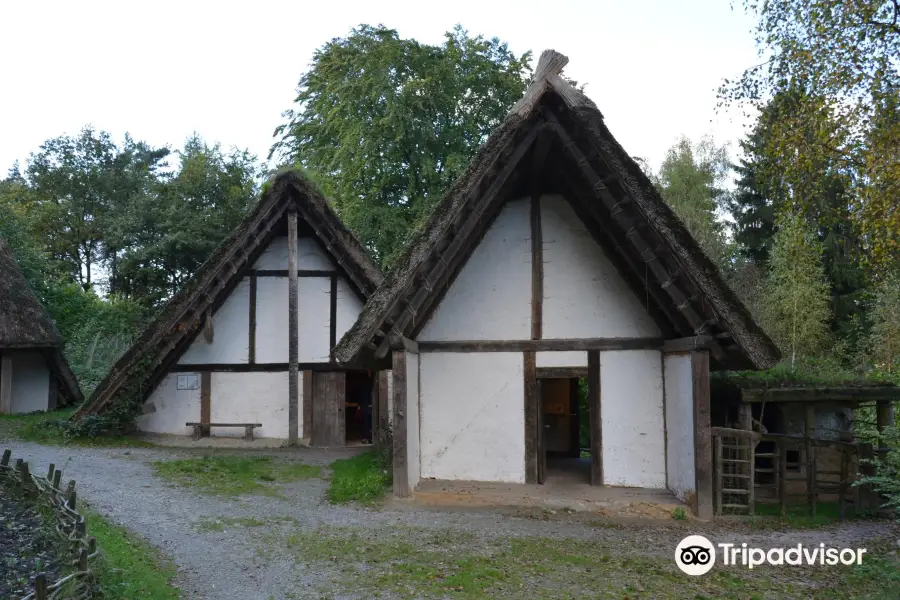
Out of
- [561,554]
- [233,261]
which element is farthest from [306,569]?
[233,261]

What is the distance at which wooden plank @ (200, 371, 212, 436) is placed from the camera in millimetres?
14516

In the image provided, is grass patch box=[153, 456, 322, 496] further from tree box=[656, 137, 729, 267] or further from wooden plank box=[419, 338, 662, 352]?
tree box=[656, 137, 729, 267]

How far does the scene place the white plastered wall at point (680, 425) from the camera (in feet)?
27.1

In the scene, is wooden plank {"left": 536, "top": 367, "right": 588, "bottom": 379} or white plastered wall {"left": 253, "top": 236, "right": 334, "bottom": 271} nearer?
wooden plank {"left": 536, "top": 367, "right": 588, "bottom": 379}

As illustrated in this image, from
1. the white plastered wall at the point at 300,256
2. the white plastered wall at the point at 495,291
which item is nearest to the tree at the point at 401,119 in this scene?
the white plastered wall at the point at 300,256

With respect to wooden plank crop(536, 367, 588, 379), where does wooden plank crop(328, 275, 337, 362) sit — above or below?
above

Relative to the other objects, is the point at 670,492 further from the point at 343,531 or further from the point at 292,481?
the point at 292,481

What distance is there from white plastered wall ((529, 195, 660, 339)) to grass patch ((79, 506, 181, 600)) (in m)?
5.71

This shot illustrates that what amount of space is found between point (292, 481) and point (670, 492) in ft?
19.2

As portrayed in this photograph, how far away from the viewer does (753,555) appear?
678 centimetres

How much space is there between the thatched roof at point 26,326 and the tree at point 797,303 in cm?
2470

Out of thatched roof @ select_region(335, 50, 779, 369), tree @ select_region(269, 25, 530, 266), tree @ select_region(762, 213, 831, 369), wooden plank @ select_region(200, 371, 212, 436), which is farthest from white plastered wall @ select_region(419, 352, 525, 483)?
tree @ select_region(762, 213, 831, 369)

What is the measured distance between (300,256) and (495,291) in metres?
7.12

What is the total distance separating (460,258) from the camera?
31.0 feet
